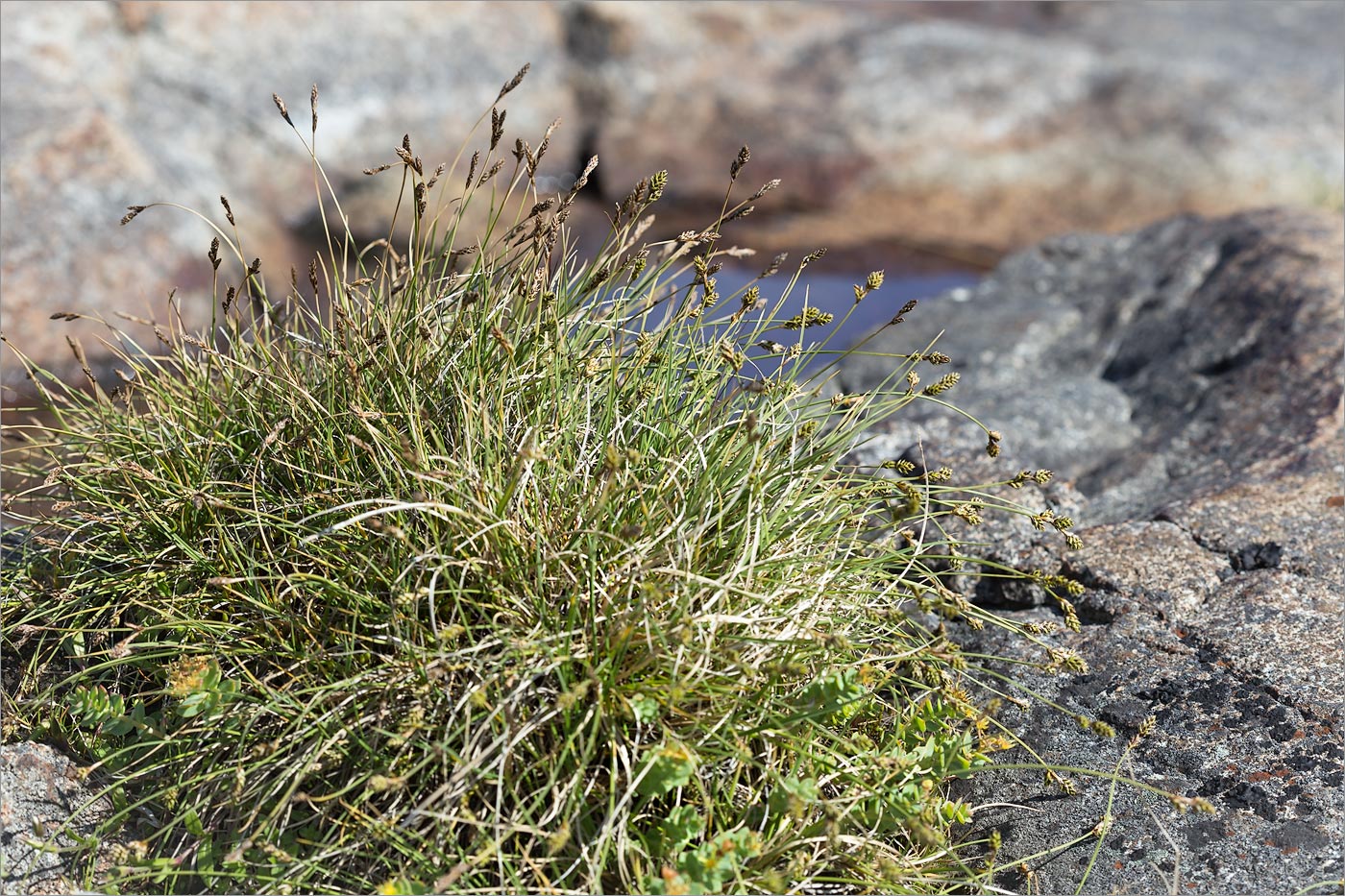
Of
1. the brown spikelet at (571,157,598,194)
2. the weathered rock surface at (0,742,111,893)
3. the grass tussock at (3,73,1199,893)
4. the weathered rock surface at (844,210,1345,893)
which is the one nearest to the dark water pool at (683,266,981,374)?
the weathered rock surface at (844,210,1345,893)

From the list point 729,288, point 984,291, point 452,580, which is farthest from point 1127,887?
point 729,288

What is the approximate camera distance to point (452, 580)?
2.11m

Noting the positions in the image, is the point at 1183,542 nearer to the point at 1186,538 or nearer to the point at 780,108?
the point at 1186,538

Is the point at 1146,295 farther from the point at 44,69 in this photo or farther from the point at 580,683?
the point at 44,69

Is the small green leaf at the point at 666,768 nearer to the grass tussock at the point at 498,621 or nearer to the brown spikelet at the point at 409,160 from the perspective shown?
the grass tussock at the point at 498,621

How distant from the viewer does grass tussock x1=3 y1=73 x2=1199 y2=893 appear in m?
1.98

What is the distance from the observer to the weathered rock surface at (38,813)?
2098 millimetres

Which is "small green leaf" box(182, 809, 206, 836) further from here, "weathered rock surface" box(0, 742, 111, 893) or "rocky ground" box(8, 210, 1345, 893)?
"rocky ground" box(8, 210, 1345, 893)

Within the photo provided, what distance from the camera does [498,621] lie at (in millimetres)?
2111

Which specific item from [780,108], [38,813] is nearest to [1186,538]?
[38,813]

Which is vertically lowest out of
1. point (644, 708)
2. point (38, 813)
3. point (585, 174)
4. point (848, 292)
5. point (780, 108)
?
point (848, 292)

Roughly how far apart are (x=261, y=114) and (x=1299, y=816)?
6.81m

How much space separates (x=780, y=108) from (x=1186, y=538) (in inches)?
244

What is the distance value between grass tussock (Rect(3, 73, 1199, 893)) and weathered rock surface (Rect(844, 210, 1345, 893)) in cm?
29
